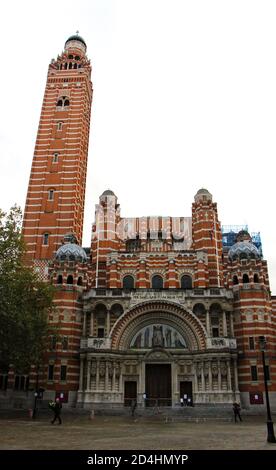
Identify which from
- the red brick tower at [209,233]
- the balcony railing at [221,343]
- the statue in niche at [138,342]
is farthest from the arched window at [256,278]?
the statue in niche at [138,342]

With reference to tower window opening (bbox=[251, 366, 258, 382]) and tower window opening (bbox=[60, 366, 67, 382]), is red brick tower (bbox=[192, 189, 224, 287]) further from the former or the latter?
tower window opening (bbox=[60, 366, 67, 382])

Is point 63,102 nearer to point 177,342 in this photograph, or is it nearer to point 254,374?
point 177,342

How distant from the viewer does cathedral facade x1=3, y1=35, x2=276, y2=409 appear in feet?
129

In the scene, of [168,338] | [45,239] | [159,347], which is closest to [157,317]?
[168,338]

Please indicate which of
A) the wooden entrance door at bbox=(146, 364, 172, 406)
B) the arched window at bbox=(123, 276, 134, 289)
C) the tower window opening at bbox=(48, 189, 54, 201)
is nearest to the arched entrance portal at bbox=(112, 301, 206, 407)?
the wooden entrance door at bbox=(146, 364, 172, 406)

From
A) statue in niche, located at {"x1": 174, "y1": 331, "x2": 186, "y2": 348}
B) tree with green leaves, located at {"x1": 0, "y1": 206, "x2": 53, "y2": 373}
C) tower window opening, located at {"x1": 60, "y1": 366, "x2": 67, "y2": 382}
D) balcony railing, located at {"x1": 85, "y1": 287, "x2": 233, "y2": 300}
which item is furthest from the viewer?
balcony railing, located at {"x1": 85, "y1": 287, "x2": 233, "y2": 300}

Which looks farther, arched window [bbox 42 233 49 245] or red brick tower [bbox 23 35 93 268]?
red brick tower [bbox 23 35 93 268]

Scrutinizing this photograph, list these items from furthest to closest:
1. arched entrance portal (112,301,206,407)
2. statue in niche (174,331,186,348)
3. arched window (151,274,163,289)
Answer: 1. arched window (151,274,163,289)
2. statue in niche (174,331,186,348)
3. arched entrance portal (112,301,206,407)

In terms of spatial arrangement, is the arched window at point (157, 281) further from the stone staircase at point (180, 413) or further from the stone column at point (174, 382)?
the stone staircase at point (180, 413)

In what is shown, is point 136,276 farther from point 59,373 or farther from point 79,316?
point 59,373

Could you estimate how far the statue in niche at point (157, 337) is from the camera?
41.3m

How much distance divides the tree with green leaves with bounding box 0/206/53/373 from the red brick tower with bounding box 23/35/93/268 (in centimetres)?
1960

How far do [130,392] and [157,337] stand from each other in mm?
6205

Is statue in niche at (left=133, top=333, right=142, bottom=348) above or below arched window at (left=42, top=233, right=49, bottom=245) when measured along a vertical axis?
below
